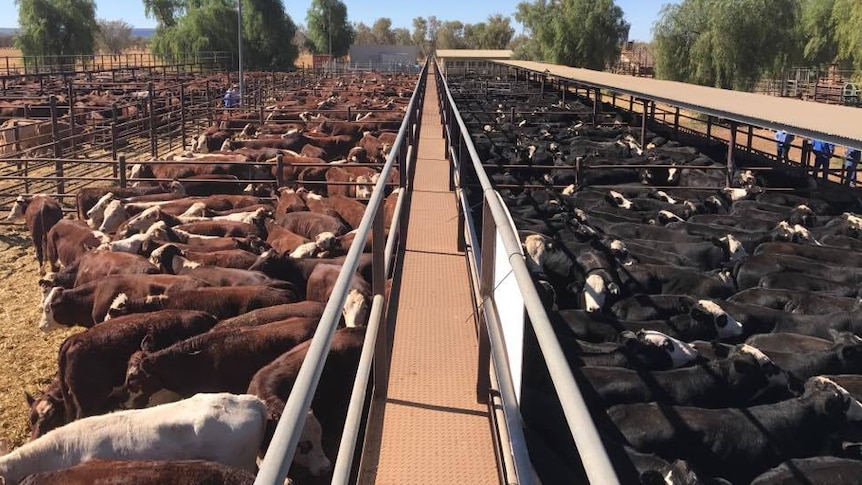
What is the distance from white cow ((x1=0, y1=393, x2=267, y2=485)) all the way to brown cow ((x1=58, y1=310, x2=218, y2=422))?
1325mm

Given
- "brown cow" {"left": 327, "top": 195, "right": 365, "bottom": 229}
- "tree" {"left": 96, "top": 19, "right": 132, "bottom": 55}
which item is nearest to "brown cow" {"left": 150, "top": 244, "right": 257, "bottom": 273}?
"brown cow" {"left": 327, "top": 195, "right": 365, "bottom": 229}

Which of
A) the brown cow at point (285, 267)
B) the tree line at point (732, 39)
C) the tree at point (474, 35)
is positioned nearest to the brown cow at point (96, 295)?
the brown cow at point (285, 267)

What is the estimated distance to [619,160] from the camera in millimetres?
14086

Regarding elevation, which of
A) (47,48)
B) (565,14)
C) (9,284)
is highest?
(565,14)

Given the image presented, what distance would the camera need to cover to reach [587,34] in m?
55.7

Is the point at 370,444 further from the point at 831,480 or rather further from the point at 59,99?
the point at 59,99

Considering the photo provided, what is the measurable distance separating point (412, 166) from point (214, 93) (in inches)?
797

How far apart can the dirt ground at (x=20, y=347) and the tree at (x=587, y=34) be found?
5064cm

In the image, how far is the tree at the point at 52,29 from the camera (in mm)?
53781

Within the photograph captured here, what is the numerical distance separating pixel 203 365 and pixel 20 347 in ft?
9.84

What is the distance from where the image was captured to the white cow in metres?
3.98

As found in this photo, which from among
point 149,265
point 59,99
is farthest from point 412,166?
point 59,99

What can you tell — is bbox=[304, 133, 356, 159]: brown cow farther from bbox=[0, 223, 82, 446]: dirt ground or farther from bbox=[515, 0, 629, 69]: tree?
bbox=[515, 0, 629, 69]: tree

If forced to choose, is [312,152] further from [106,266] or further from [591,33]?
[591,33]
